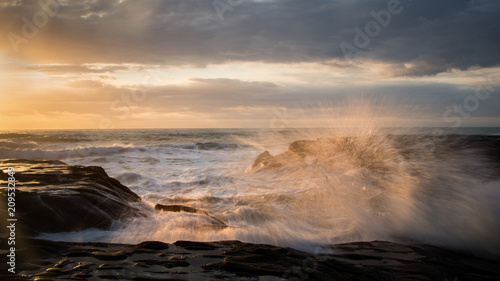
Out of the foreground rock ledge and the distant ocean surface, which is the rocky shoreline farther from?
the distant ocean surface

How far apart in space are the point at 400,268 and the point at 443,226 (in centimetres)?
154

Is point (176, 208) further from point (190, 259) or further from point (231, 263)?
point (231, 263)

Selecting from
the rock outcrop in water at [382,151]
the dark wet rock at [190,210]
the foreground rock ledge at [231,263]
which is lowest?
the foreground rock ledge at [231,263]

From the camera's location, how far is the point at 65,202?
4.62 metres

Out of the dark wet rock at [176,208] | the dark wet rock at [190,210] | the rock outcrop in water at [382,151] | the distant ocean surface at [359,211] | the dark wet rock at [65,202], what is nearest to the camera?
the dark wet rock at [65,202]

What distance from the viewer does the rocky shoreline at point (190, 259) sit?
3084mm

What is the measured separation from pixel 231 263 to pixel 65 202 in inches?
112

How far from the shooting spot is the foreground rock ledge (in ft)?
10.0

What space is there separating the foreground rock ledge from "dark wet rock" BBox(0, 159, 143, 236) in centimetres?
58

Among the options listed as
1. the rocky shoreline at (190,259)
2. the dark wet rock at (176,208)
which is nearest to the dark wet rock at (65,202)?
the rocky shoreline at (190,259)

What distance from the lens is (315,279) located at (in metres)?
3.04

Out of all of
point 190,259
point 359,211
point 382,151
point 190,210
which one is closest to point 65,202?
point 190,210

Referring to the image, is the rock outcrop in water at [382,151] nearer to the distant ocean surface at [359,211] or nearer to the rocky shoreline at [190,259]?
the distant ocean surface at [359,211]

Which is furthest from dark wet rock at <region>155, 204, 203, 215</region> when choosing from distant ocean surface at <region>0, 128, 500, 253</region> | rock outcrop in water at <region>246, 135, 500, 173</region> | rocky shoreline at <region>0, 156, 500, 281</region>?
rock outcrop in water at <region>246, 135, 500, 173</region>
